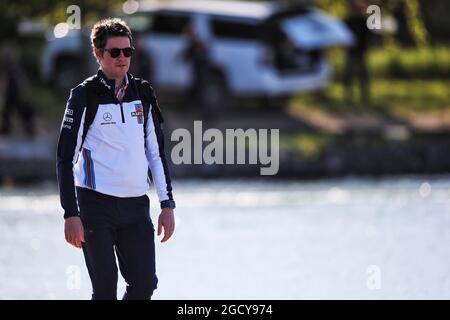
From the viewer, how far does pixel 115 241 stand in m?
7.37

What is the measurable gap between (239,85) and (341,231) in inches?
386

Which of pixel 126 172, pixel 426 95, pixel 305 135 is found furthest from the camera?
pixel 426 95

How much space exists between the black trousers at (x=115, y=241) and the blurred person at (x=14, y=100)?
13.5 metres

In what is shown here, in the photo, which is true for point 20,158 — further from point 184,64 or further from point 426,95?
point 426,95

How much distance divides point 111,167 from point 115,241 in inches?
15.1

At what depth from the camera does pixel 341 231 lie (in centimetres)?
1413

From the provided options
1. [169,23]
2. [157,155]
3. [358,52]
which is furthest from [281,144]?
[157,155]

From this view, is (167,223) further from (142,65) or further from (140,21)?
(140,21)

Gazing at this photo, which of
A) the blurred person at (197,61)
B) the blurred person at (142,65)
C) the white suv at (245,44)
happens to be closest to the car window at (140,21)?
the white suv at (245,44)

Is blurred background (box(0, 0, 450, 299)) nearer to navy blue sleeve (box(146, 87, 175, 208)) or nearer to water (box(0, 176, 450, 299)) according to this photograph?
water (box(0, 176, 450, 299))

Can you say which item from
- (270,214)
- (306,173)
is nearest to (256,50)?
(306,173)

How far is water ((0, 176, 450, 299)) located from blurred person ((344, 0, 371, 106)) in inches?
225

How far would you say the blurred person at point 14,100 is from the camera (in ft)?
68.3

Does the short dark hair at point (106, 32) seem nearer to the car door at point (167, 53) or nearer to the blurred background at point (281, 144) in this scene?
the blurred background at point (281, 144)
